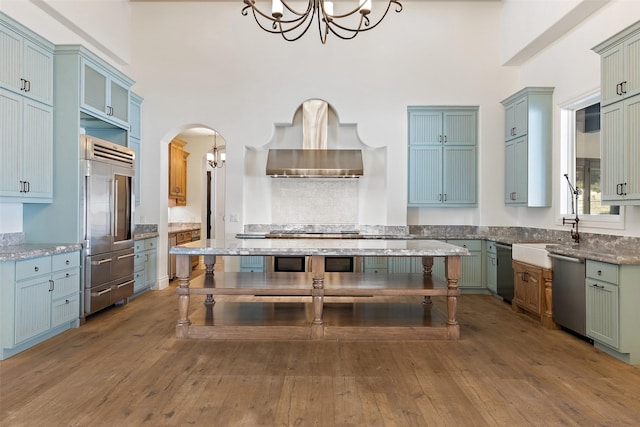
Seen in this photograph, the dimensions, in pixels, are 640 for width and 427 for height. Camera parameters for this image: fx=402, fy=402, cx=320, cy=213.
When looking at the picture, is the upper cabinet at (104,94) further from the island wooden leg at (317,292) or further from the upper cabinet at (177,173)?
the island wooden leg at (317,292)

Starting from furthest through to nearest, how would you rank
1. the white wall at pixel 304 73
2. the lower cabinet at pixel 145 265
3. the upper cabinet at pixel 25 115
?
the white wall at pixel 304 73 → the lower cabinet at pixel 145 265 → the upper cabinet at pixel 25 115

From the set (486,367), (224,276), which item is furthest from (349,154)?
(486,367)

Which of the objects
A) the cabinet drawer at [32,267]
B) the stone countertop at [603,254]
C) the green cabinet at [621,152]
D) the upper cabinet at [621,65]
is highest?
the upper cabinet at [621,65]

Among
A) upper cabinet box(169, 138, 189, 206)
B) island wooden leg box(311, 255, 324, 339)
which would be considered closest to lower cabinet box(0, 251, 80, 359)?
island wooden leg box(311, 255, 324, 339)

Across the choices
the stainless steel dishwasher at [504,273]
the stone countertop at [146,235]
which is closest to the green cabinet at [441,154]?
the stainless steel dishwasher at [504,273]

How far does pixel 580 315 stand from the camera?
12.0 feet

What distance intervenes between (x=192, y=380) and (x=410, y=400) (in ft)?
4.90

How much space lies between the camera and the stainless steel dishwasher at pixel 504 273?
16.8 feet

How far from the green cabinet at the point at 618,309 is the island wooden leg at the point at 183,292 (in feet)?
11.6

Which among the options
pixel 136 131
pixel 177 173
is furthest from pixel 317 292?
pixel 177 173

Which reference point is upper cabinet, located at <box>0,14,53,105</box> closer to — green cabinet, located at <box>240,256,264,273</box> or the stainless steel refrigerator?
the stainless steel refrigerator

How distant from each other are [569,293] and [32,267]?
15.9 feet

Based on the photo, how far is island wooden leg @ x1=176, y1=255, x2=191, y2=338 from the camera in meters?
3.65

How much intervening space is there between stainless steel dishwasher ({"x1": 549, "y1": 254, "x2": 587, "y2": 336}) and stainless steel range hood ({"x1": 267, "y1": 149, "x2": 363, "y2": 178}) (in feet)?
9.49
